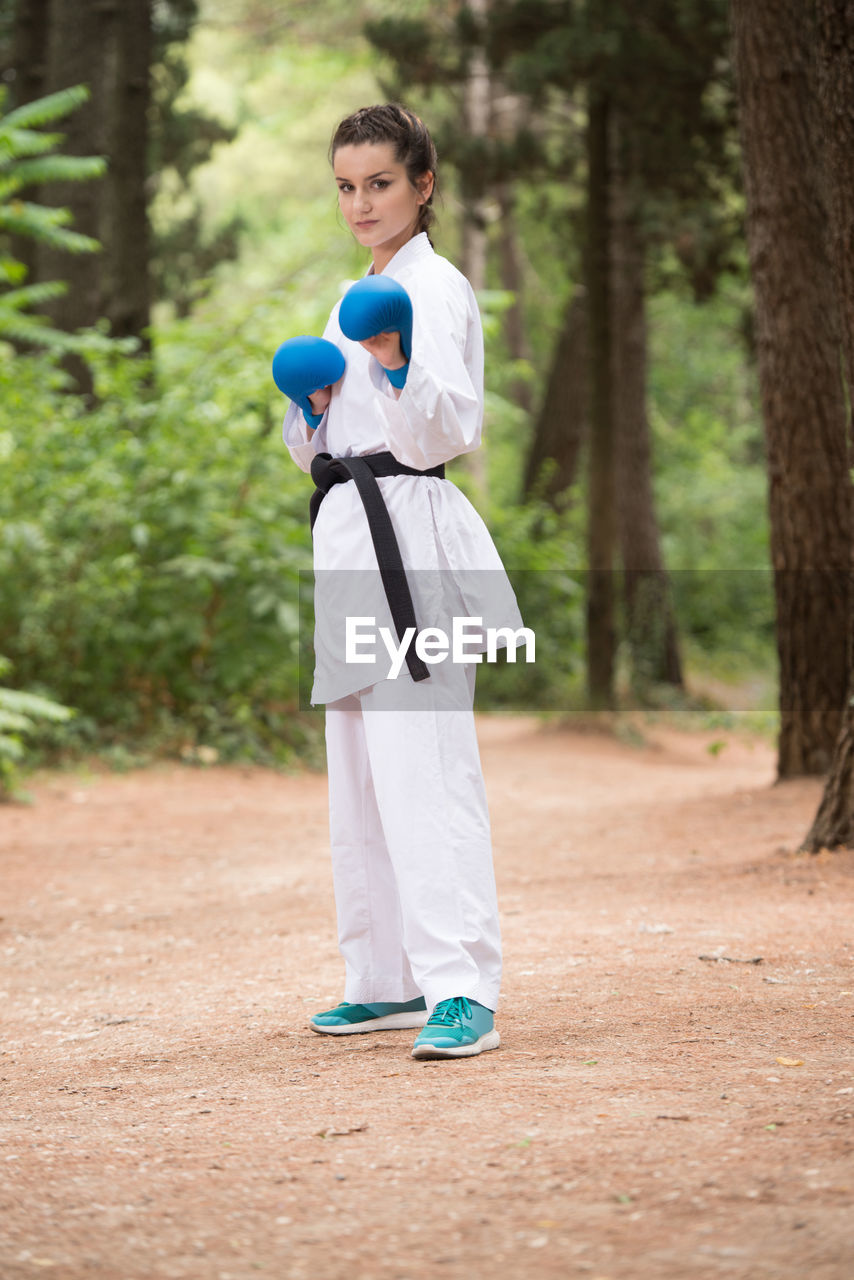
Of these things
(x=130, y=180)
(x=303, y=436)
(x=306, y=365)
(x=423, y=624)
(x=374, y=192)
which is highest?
(x=130, y=180)

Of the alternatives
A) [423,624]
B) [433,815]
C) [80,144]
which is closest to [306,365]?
[423,624]

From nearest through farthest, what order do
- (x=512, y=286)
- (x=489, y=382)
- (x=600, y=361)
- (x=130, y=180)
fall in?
(x=130, y=180)
(x=600, y=361)
(x=489, y=382)
(x=512, y=286)

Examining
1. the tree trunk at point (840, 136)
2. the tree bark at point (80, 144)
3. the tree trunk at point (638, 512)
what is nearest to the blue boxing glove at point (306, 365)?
the tree trunk at point (840, 136)

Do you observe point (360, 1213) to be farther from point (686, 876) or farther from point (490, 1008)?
point (686, 876)

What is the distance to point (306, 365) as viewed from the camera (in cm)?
324

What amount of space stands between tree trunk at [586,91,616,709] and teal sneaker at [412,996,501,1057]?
31.8ft

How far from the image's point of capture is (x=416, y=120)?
11.0 feet

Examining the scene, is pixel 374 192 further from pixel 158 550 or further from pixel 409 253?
pixel 158 550

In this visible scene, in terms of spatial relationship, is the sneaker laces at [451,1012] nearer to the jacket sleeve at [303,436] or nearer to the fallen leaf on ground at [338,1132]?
the fallen leaf on ground at [338,1132]

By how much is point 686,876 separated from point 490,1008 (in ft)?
8.90

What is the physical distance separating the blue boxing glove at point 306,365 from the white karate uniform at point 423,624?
0.24 feet

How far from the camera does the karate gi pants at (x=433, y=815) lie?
3.16 metres

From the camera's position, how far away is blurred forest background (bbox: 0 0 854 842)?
739 cm

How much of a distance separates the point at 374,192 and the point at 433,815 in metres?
1.51
